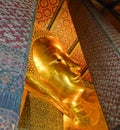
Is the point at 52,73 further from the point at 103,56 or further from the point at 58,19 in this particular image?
the point at 58,19

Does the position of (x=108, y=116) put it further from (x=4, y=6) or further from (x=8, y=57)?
(x=4, y=6)

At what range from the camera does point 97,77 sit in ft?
7.44

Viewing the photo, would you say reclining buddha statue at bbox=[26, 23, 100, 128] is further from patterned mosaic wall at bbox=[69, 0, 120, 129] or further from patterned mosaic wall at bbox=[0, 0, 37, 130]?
patterned mosaic wall at bbox=[0, 0, 37, 130]

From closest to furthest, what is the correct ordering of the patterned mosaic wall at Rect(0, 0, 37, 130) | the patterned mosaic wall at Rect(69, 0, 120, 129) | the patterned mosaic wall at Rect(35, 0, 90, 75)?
the patterned mosaic wall at Rect(0, 0, 37, 130) → the patterned mosaic wall at Rect(69, 0, 120, 129) → the patterned mosaic wall at Rect(35, 0, 90, 75)

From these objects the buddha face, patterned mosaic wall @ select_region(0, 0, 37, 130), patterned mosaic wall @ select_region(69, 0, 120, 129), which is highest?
patterned mosaic wall @ select_region(0, 0, 37, 130)

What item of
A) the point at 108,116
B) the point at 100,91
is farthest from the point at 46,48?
the point at 108,116

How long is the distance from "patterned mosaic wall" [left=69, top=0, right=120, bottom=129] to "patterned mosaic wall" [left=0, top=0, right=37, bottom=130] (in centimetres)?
73

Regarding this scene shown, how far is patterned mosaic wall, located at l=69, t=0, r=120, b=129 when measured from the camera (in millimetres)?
1979

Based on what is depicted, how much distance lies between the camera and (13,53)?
163cm

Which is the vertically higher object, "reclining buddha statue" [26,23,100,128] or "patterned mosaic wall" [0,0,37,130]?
"patterned mosaic wall" [0,0,37,130]

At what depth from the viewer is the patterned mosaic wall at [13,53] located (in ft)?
4.23

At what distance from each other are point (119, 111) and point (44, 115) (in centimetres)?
172

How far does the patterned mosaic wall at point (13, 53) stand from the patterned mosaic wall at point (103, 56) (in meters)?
0.73

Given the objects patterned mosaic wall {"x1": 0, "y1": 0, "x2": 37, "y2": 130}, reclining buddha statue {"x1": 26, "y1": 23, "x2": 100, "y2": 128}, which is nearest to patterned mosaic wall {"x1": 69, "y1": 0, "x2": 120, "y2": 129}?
reclining buddha statue {"x1": 26, "y1": 23, "x2": 100, "y2": 128}
